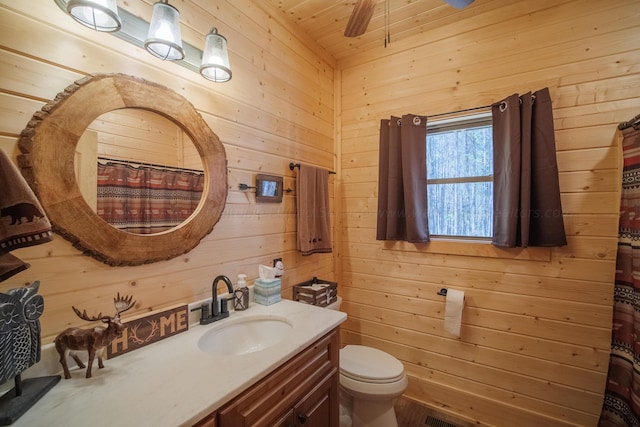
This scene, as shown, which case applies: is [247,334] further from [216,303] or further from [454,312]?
[454,312]

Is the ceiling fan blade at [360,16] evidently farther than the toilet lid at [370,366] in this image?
No

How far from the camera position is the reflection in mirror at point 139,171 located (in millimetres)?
1016

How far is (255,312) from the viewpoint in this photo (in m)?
1.44

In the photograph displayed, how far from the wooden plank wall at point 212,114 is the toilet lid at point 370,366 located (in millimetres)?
584

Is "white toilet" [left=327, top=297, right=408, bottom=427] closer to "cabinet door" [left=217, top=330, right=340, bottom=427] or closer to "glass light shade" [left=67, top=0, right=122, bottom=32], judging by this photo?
"cabinet door" [left=217, top=330, right=340, bottom=427]

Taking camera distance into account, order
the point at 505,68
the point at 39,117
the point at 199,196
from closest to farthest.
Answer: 1. the point at 39,117
2. the point at 199,196
3. the point at 505,68

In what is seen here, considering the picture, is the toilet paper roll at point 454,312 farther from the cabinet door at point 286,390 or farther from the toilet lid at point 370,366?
the cabinet door at point 286,390

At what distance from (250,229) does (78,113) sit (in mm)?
909

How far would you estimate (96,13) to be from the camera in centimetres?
95

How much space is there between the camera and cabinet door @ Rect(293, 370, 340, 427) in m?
1.10

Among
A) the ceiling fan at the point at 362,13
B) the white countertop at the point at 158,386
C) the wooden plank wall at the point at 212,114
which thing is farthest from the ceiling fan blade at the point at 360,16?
the white countertop at the point at 158,386

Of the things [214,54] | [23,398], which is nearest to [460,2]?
[214,54]

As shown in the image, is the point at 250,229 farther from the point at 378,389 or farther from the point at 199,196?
the point at 378,389

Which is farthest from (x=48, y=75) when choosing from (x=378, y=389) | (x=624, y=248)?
(x=624, y=248)
